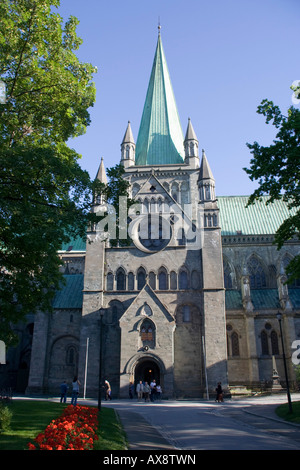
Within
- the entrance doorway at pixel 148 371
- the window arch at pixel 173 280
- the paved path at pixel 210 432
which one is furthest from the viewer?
the window arch at pixel 173 280

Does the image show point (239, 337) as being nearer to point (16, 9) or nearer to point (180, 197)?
point (180, 197)

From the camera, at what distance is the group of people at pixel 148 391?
29753 millimetres

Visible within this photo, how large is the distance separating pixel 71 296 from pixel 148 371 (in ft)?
34.4

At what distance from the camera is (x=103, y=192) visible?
16.6 meters

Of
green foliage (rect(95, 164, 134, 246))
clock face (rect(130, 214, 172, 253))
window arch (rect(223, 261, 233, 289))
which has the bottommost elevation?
green foliage (rect(95, 164, 134, 246))

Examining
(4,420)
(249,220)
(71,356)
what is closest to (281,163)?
(4,420)

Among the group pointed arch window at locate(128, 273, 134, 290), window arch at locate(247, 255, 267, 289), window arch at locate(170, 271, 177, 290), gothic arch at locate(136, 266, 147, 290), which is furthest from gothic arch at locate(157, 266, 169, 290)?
window arch at locate(247, 255, 267, 289)

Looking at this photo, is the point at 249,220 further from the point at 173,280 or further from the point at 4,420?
the point at 4,420

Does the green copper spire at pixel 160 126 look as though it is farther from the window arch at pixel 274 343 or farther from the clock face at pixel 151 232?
the window arch at pixel 274 343

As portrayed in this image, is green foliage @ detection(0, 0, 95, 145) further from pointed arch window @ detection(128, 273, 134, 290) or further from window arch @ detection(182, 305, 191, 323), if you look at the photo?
window arch @ detection(182, 305, 191, 323)

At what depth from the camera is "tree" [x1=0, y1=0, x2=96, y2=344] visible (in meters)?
14.1

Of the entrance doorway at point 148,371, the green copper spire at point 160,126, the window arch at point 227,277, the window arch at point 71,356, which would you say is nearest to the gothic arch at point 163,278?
the entrance doorway at point 148,371

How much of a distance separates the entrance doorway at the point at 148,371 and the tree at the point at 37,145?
18118mm

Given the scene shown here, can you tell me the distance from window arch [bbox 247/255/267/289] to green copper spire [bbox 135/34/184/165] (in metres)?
14.3
